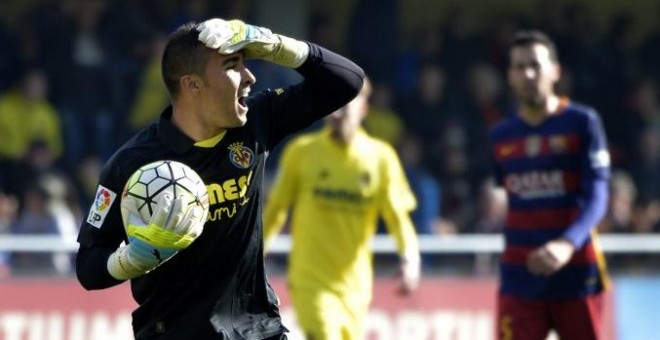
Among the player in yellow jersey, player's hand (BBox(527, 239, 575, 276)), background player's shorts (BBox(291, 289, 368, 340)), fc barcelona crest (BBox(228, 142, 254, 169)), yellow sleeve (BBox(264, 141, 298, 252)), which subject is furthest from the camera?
yellow sleeve (BBox(264, 141, 298, 252))

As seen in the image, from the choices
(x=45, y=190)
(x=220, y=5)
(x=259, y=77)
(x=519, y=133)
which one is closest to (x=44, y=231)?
(x=45, y=190)

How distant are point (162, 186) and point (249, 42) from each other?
2.38ft

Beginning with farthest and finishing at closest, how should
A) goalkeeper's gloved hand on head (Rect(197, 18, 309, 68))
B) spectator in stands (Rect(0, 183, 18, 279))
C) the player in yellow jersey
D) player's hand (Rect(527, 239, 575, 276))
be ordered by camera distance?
1. spectator in stands (Rect(0, 183, 18, 279))
2. the player in yellow jersey
3. player's hand (Rect(527, 239, 575, 276))
4. goalkeeper's gloved hand on head (Rect(197, 18, 309, 68))

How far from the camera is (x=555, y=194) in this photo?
8.66 metres

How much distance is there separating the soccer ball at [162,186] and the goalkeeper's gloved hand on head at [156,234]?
0.9 inches

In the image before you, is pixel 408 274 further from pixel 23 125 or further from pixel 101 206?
pixel 23 125

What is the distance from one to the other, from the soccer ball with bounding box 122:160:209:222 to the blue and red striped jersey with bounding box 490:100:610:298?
371 cm

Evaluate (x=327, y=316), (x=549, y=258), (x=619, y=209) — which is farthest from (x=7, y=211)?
(x=549, y=258)

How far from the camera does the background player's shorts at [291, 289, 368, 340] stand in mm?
9320

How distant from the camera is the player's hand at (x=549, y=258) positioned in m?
8.03

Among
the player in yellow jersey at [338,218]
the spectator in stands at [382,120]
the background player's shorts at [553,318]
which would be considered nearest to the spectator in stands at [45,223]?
the player in yellow jersey at [338,218]

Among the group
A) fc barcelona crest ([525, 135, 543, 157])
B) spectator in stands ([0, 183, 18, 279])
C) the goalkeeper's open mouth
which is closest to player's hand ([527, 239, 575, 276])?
fc barcelona crest ([525, 135, 543, 157])

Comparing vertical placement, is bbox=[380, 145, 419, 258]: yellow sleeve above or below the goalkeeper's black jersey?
below

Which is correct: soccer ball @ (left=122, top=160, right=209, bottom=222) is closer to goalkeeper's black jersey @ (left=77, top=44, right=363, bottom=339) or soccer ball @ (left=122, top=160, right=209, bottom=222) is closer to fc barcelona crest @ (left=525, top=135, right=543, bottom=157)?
→ goalkeeper's black jersey @ (left=77, top=44, right=363, bottom=339)
